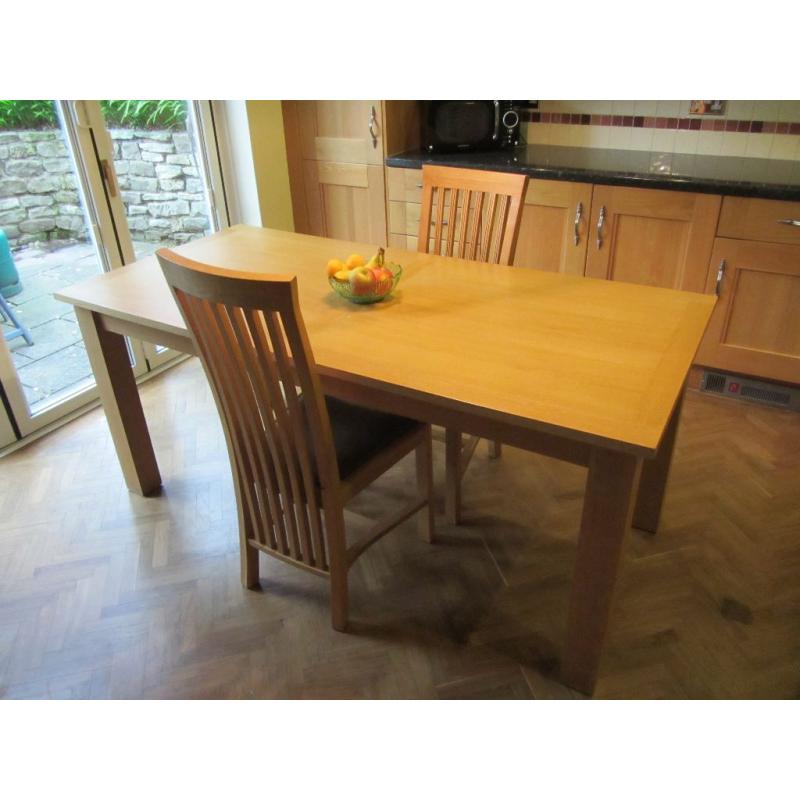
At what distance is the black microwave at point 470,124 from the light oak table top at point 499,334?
133cm

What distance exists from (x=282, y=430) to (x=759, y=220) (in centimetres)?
200

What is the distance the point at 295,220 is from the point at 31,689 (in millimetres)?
2655

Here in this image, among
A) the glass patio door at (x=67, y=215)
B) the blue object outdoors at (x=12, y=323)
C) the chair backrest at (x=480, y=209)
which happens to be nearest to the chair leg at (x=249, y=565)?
the chair backrest at (x=480, y=209)

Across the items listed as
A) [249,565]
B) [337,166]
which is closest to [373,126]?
[337,166]

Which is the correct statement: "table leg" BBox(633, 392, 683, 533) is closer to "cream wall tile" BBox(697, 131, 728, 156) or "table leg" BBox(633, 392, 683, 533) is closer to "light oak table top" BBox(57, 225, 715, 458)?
"light oak table top" BBox(57, 225, 715, 458)

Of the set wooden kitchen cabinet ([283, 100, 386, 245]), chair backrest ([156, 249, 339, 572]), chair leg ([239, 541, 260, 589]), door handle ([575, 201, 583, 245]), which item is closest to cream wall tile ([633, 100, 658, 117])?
door handle ([575, 201, 583, 245])

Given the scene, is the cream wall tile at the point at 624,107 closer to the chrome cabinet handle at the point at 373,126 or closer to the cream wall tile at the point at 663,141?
the cream wall tile at the point at 663,141

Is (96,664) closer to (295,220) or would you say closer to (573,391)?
(573,391)

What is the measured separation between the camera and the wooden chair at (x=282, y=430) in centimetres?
132

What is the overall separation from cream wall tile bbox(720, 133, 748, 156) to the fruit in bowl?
78.6 inches

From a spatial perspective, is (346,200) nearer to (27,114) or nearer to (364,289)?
(27,114)

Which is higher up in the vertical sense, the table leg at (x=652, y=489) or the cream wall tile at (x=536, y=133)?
the cream wall tile at (x=536, y=133)
